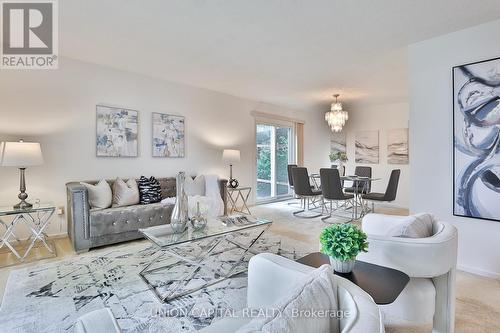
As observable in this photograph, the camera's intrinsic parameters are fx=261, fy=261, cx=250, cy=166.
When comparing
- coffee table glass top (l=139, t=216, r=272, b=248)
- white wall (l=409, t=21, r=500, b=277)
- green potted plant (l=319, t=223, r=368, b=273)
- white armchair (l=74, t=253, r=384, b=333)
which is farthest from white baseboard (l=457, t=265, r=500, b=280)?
white armchair (l=74, t=253, r=384, b=333)

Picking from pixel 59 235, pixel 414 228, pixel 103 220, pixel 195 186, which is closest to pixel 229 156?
pixel 195 186

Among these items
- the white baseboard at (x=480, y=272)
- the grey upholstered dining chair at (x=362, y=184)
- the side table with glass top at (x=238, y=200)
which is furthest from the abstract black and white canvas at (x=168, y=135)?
the white baseboard at (x=480, y=272)

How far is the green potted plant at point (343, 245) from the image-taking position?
1.28 metres

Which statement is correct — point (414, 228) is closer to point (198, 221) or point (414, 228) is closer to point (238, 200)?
point (198, 221)

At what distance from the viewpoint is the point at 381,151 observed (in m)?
6.67

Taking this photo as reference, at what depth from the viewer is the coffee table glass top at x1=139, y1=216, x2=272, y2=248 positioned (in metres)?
2.22

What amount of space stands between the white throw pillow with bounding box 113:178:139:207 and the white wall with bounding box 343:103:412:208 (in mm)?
5658

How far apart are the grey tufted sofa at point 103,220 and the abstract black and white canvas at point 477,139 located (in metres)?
3.57

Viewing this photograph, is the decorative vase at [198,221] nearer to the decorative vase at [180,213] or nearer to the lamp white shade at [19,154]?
the decorative vase at [180,213]

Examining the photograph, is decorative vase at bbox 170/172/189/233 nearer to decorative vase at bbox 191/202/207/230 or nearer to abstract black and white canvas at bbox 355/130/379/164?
decorative vase at bbox 191/202/207/230

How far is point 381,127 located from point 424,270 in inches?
234

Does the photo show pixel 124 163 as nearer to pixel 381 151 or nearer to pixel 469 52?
pixel 469 52

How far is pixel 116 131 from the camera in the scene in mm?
→ 4059

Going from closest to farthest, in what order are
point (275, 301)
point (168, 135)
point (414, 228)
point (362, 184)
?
1. point (275, 301)
2. point (414, 228)
3. point (168, 135)
4. point (362, 184)
